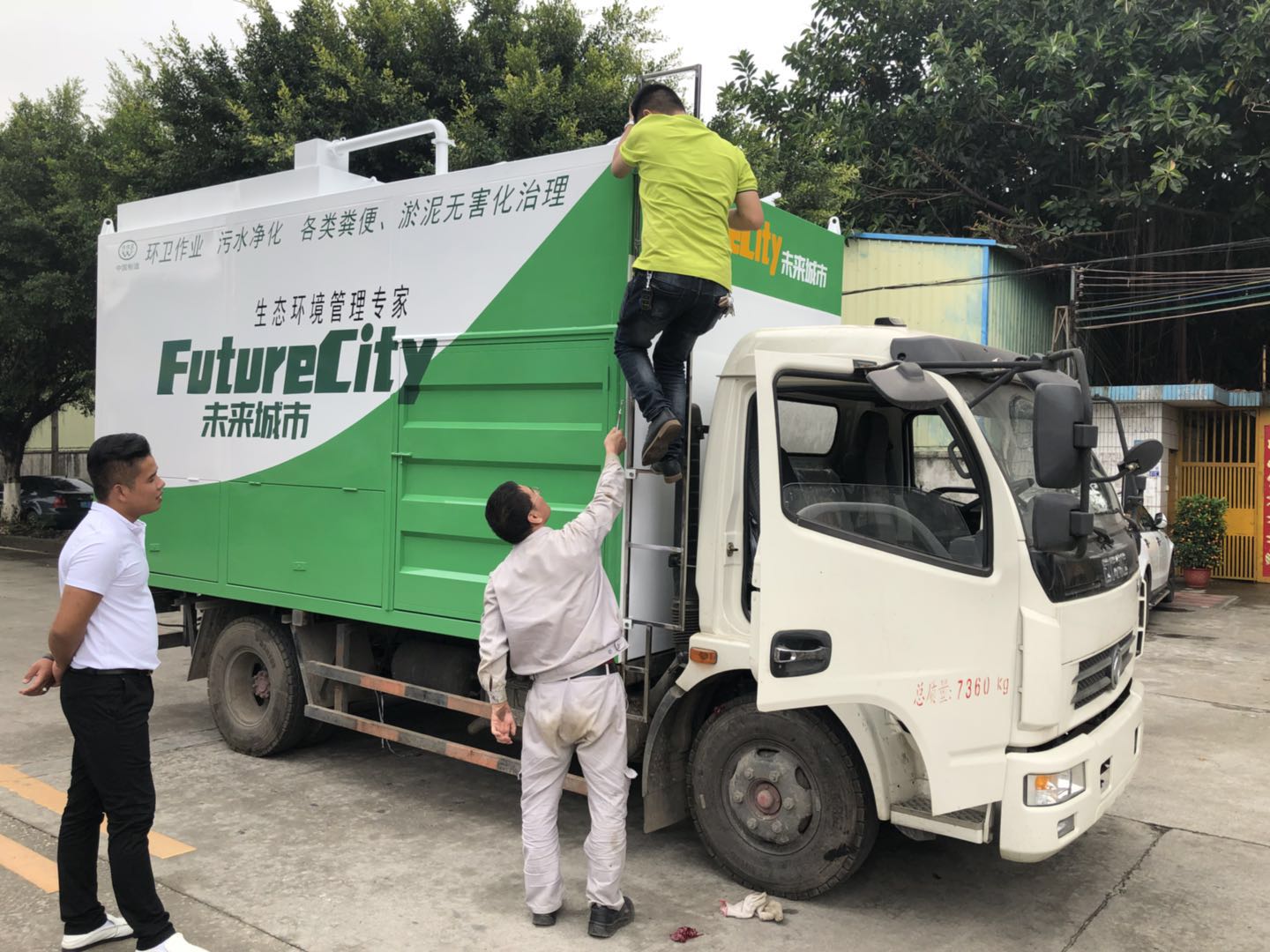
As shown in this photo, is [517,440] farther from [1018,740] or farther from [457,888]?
[1018,740]

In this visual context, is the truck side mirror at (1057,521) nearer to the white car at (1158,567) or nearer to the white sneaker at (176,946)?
the white sneaker at (176,946)

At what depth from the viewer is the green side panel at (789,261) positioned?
455 cm

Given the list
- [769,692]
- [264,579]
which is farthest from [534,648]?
[264,579]

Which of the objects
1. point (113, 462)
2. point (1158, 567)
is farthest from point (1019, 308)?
point (113, 462)

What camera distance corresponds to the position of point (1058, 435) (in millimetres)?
3143

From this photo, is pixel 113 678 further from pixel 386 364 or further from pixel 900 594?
pixel 900 594

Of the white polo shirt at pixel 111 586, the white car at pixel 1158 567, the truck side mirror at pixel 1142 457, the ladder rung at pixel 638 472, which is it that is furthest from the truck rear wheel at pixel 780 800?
the white car at pixel 1158 567

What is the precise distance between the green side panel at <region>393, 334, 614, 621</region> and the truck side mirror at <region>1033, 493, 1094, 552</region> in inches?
67.9

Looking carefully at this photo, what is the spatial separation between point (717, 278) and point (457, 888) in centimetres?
266

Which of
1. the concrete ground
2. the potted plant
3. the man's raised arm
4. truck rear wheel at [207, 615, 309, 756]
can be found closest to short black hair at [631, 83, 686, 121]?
the man's raised arm

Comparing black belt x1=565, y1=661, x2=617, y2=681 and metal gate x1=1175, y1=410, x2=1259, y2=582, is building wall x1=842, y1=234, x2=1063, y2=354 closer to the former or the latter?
metal gate x1=1175, y1=410, x2=1259, y2=582

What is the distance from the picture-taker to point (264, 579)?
5555mm

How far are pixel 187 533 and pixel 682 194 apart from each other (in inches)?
151

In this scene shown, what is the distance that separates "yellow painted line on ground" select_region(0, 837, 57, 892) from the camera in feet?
13.4
